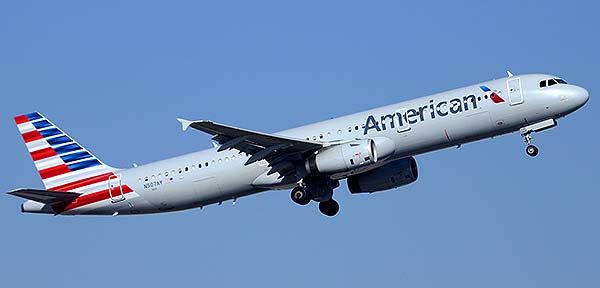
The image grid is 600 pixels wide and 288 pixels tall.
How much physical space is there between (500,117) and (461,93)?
219 cm

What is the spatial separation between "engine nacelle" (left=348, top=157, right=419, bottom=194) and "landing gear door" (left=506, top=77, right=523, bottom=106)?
7.75 metres

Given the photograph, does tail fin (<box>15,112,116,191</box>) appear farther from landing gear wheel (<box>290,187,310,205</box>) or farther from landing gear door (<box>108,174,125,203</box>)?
landing gear wheel (<box>290,187,310,205</box>)

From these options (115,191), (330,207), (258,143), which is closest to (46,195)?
(115,191)

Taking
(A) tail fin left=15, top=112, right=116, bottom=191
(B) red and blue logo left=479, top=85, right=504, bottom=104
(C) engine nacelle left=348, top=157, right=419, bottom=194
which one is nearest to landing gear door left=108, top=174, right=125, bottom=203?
(A) tail fin left=15, top=112, right=116, bottom=191

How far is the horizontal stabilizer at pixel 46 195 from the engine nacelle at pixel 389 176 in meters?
14.6

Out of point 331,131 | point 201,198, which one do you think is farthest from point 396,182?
point 201,198

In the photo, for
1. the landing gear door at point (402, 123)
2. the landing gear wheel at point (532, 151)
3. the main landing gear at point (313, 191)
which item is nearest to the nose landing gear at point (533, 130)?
the landing gear wheel at point (532, 151)

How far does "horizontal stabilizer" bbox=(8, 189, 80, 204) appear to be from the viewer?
57.6 meters

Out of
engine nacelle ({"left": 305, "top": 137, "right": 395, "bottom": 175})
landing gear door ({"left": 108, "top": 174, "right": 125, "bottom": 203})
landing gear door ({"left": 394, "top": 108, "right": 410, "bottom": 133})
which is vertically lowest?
landing gear door ({"left": 108, "top": 174, "right": 125, "bottom": 203})

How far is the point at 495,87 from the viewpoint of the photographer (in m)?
55.2

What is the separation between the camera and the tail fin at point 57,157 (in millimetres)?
61094

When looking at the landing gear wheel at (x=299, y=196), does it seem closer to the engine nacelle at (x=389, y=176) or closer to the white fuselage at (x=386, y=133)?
the white fuselage at (x=386, y=133)

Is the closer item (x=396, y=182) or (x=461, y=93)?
(x=461, y=93)

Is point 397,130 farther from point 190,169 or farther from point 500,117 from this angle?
point 190,169
